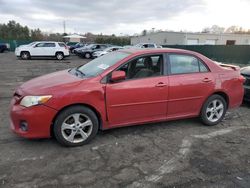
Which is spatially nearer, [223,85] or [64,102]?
[64,102]

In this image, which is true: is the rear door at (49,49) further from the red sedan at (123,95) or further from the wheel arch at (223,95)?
the wheel arch at (223,95)

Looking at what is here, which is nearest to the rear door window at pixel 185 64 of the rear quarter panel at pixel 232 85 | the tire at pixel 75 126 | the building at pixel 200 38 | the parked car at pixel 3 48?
the rear quarter panel at pixel 232 85

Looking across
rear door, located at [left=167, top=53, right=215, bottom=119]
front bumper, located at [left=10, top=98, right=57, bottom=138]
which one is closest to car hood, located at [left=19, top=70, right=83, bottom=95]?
front bumper, located at [left=10, top=98, right=57, bottom=138]

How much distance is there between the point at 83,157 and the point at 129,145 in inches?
32.1

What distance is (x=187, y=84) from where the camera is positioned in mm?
4664

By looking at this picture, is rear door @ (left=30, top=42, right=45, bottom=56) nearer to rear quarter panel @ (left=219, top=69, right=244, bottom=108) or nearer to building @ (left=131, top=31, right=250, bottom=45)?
rear quarter panel @ (left=219, top=69, right=244, bottom=108)

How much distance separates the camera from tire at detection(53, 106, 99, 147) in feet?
12.6

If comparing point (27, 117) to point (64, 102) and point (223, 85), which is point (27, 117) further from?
point (223, 85)

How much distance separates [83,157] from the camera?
367 cm

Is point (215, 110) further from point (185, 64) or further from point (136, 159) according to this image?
point (136, 159)

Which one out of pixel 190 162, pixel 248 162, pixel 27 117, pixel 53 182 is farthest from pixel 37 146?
pixel 248 162

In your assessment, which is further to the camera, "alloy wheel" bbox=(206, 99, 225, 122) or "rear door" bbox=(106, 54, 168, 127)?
"alloy wheel" bbox=(206, 99, 225, 122)

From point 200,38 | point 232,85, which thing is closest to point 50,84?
point 232,85

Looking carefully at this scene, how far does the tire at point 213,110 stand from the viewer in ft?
16.4
